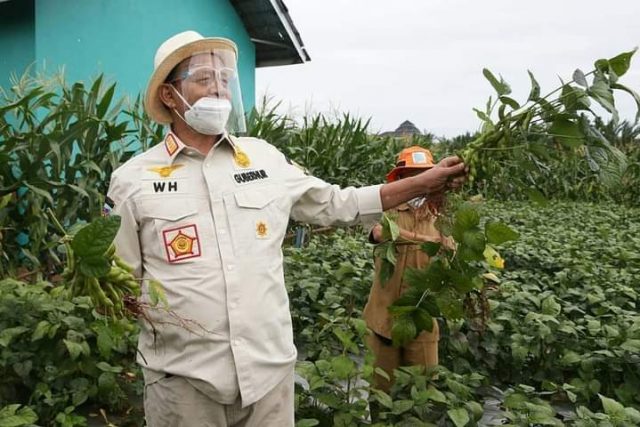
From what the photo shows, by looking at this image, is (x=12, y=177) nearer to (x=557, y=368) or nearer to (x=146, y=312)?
(x=146, y=312)

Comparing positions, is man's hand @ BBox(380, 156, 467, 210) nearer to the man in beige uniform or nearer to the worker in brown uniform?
the man in beige uniform

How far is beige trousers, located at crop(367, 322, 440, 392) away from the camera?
3014mm

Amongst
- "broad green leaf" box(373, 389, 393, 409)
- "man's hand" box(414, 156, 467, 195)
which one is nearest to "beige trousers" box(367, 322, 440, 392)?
"broad green leaf" box(373, 389, 393, 409)

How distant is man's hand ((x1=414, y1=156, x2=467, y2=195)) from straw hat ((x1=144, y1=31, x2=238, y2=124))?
0.72 meters

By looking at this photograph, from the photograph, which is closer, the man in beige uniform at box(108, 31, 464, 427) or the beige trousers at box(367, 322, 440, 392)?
the man in beige uniform at box(108, 31, 464, 427)

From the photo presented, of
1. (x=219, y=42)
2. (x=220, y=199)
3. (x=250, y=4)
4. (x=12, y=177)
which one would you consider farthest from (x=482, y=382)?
(x=250, y=4)

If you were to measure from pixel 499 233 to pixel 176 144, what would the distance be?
1062 mm

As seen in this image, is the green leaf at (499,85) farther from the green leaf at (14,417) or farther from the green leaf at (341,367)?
the green leaf at (14,417)

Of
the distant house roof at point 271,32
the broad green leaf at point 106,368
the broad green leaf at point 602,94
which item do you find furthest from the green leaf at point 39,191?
the distant house roof at point 271,32

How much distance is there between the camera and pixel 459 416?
7.38ft

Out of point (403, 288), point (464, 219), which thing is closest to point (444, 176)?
point (464, 219)

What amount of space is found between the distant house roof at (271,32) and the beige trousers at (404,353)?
688 cm

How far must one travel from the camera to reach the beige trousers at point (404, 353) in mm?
3014

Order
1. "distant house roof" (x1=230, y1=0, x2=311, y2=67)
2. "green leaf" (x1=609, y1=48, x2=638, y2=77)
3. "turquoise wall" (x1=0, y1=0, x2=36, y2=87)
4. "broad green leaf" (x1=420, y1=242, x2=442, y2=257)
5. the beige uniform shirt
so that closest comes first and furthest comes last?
the beige uniform shirt
"green leaf" (x1=609, y1=48, x2=638, y2=77)
"broad green leaf" (x1=420, y1=242, x2=442, y2=257)
"turquoise wall" (x1=0, y1=0, x2=36, y2=87)
"distant house roof" (x1=230, y1=0, x2=311, y2=67)
